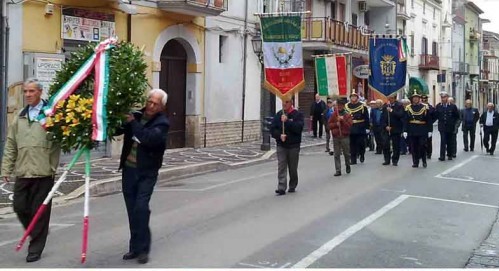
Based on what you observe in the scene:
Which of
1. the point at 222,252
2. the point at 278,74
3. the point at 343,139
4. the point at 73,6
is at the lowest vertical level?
the point at 222,252

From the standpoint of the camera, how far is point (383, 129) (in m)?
18.2

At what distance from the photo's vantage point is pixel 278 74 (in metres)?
17.6

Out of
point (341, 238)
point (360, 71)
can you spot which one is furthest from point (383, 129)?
point (360, 71)

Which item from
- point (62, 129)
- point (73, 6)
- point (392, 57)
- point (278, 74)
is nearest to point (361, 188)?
point (278, 74)

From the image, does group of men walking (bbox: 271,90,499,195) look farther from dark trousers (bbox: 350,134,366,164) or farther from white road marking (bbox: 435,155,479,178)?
white road marking (bbox: 435,155,479,178)

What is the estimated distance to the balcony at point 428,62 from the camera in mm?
50531

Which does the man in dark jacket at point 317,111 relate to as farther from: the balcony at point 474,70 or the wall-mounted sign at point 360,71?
the balcony at point 474,70

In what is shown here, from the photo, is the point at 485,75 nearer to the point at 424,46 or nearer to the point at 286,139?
the point at 424,46

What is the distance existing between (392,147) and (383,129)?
0.75 meters

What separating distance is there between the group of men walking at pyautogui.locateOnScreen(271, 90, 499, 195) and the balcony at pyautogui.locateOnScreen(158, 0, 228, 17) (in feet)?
17.2

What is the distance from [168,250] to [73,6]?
10.4 metres

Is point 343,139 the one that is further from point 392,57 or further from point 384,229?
point 392,57

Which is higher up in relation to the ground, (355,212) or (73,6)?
(73,6)

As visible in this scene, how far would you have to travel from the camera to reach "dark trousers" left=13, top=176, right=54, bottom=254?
22.7 feet
